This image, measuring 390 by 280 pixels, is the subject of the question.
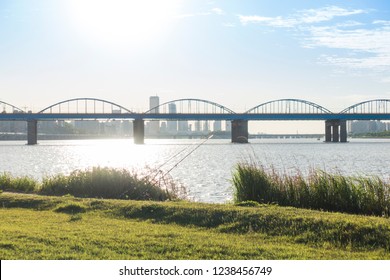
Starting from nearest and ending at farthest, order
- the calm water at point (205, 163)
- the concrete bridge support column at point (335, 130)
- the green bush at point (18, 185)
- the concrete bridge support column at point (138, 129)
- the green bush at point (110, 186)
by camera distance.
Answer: the green bush at point (110, 186) < the green bush at point (18, 185) < the calm water at point (205, 163) < the concrete bridge support column at point (138, 129) < the concrete bridge support column at point (335, 130)

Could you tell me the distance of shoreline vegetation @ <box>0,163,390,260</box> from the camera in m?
11.7

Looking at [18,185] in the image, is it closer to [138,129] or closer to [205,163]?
[205,163]

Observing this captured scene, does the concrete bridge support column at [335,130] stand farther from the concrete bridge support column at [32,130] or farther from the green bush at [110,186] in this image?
the green bush at [110,186]

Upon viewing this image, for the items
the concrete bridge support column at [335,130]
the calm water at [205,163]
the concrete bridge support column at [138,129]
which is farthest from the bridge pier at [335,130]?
the calm water at [205,163]

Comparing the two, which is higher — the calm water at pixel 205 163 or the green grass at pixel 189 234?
the green grass at pixel 189 234

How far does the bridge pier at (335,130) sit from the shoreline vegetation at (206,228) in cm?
16248

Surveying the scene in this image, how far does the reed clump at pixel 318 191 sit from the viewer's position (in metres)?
18.7

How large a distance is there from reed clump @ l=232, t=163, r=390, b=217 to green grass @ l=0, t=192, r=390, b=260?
13.1ft

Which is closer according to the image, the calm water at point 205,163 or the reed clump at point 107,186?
the reed clump at point 107,186

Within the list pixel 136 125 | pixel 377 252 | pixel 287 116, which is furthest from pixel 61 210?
pixel 136 125

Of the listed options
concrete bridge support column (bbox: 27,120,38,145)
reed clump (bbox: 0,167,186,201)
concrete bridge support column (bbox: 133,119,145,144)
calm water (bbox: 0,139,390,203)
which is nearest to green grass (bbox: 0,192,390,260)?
calm water (bbox: 0,139,390,203)

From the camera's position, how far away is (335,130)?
597 ft

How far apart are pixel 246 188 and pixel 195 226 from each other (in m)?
7.04

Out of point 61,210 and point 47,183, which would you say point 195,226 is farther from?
point 47,183
